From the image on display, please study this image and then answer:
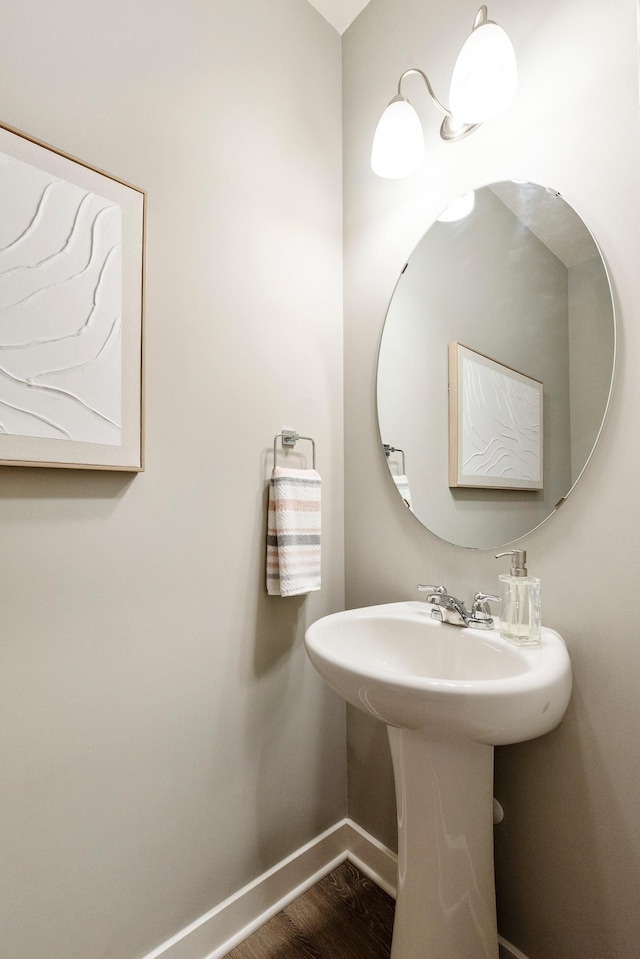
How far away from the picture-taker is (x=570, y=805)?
0.97m

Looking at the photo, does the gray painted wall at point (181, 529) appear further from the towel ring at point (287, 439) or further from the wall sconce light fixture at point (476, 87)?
the wall sconce light fixture at point (476, 87)

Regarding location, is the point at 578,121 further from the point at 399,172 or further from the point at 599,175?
the point at 399,172

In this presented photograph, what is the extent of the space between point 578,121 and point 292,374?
868 mm

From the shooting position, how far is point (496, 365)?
1.15m

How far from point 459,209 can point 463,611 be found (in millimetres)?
1012

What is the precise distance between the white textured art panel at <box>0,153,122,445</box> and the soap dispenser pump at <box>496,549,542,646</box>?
0.88 meters

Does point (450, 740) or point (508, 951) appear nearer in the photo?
point (450, 740)

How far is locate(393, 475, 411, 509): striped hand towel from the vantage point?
1.32m

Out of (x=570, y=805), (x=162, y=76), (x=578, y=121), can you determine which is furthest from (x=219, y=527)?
(x=578, y=121)

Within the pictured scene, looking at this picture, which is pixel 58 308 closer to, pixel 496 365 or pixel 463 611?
pixel 496 365

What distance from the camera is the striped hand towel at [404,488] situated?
1.32 m

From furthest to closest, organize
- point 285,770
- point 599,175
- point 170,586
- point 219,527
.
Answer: point 285,770 → point 219,527 → point 170,586 → point 599,175

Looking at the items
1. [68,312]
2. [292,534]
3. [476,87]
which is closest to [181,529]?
[292,534]

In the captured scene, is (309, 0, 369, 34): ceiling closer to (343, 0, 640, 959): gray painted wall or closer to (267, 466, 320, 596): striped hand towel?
(343, 0, 640, 959): gray painted wall
